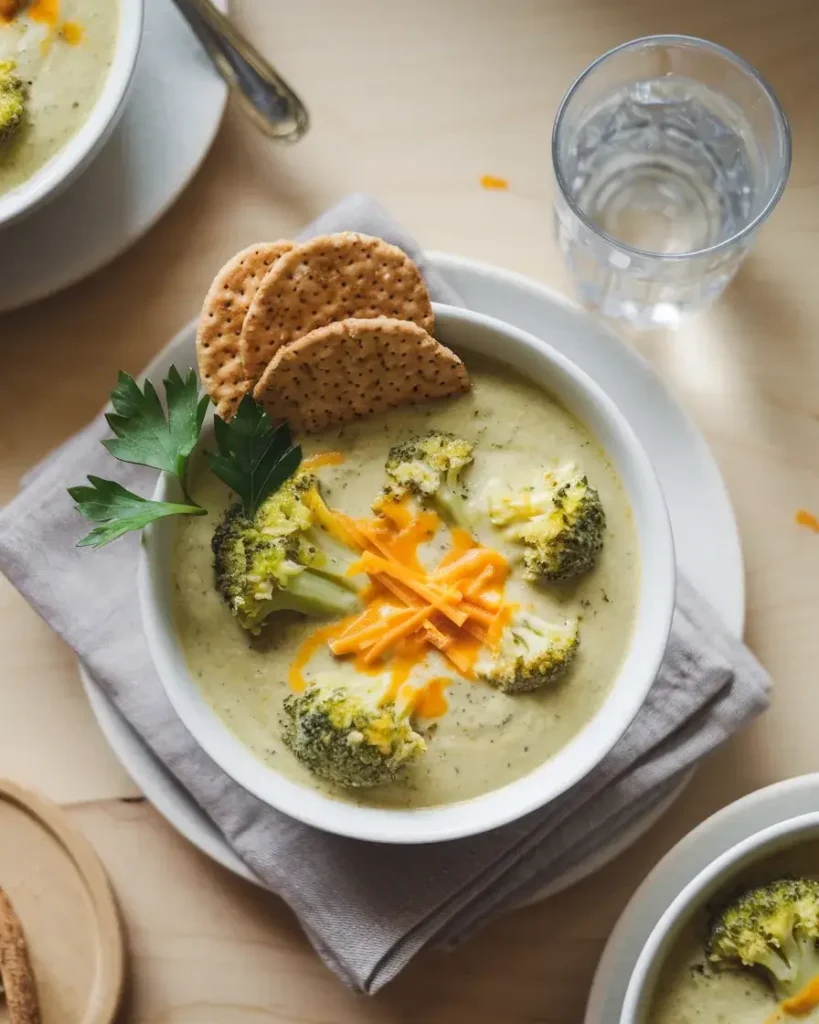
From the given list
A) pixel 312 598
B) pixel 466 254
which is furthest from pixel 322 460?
pixel 466 254

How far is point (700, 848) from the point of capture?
8.04ft

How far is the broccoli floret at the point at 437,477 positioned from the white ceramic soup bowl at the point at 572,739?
24 centimetres

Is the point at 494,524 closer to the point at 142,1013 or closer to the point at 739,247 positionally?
the point at 739,247

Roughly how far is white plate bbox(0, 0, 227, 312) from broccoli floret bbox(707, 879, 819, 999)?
6.20ft

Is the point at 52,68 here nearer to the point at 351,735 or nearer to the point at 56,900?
the point at 351,735

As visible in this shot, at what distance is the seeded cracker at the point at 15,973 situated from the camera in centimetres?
255

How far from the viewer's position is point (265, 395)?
238cm

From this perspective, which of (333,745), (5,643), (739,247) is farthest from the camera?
(5,643)

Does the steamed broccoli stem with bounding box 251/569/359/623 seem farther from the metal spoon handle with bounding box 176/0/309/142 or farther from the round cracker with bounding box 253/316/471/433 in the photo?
the metal spoon handle with bounding box 176/0/309/142

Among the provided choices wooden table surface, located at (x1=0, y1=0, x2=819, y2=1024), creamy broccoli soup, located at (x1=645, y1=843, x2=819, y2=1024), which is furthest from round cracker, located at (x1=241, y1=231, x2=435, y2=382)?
creamy broccoli soup, located at (x1=645, y1=843, x2=819, y2=1024)

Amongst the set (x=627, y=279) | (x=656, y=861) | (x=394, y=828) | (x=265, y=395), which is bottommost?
(x=656, y=861)

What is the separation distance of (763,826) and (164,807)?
123 cm

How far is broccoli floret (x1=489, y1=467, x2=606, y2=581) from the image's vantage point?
2.28 m

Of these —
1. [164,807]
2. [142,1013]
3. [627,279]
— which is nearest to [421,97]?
[627,279]
